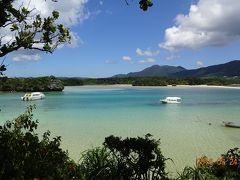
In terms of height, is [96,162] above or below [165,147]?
above

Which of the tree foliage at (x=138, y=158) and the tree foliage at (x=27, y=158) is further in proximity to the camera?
the tree foliage at (x=138, y=158)

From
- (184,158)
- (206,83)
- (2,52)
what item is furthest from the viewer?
(206,83)

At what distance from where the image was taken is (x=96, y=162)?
7.61 metres

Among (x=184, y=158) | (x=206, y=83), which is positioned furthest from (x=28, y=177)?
(x=206, y=83)

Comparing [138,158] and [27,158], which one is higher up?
[27,158]

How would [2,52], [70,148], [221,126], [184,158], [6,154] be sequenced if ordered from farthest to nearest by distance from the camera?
[221,126] < [70,148] < [184,158] < [6,154] < [2,52]

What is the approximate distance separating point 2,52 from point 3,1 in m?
0.68

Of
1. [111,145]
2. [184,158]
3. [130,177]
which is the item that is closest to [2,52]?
[111,145]

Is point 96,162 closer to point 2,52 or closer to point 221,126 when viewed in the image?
point 2,52

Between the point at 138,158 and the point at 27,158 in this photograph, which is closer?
the point at 27,158

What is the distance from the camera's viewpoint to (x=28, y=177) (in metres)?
5.12

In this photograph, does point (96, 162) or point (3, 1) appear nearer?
point (3, 1)

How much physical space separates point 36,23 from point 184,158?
37.1ft

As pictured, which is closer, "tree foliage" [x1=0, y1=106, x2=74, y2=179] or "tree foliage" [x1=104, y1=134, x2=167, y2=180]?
"tree foliage" [x1=0, y1=106, x2=74, y2=179]
